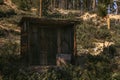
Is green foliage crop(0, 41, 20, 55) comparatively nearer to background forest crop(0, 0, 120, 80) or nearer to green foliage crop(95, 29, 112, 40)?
background forest crop(0, 0, 120, 80)

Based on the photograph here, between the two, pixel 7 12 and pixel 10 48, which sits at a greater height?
pixel 7 12

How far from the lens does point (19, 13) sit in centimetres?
4612

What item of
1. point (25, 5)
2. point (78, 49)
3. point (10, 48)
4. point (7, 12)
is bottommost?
point (78, 49)

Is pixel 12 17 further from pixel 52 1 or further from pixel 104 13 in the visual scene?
pixel 52 1

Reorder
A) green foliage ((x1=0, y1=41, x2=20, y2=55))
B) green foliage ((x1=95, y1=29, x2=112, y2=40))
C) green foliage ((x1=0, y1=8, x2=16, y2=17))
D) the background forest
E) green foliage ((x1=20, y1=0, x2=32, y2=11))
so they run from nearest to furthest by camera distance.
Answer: the background forest
green foliage ((x1=0, y1=41, x2=20, y2=55))
green foliage ((x1=95, y1=29, x2=112, y2=40))
green foliage ((x1=0, y1=8, x2=16, y2=17))
green foliage ((x1=20, y1=0, x2=32, y2=11))

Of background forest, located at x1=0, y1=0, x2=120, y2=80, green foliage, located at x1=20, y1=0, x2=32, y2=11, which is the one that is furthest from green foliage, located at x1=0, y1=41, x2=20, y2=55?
green foliage, located at x1=20, y1=0, x2=32, y2=11

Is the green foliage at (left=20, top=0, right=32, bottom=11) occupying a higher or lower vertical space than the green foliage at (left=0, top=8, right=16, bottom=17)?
higher

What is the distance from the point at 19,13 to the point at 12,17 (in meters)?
3.75

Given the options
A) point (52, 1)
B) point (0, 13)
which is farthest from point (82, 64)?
point (52, 1)

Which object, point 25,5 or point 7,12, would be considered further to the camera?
point 25,5

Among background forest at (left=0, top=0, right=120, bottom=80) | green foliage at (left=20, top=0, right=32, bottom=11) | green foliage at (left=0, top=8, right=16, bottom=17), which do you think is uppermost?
green foliage at (left=20, top=0, right=32, bottom=11)

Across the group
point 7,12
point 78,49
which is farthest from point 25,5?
point 78,49

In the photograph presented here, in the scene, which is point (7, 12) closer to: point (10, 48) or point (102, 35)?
point (102, 35)

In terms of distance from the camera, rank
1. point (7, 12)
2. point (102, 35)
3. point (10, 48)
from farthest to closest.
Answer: point (7, 12) → point (102, 35) → point (10, 48)
